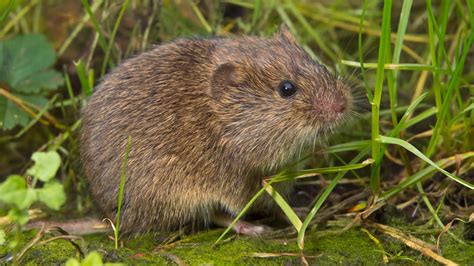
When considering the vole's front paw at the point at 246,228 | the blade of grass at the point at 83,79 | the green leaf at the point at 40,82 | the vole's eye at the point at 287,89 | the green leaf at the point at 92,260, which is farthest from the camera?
the green leaf at the point at 40,82

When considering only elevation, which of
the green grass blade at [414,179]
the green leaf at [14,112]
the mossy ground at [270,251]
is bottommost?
the mossy ground at [270,251]

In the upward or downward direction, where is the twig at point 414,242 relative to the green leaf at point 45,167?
downward

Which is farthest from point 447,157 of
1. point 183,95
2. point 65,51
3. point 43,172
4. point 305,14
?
point 65,51

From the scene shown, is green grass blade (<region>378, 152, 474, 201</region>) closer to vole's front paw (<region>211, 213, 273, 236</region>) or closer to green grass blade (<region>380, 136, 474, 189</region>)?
green grass blade (<region>380, 136, 474, 189</region>)

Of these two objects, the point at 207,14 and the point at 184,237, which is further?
the point at 207,14

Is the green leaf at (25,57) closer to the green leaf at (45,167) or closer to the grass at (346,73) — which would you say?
the grass at (346,73)

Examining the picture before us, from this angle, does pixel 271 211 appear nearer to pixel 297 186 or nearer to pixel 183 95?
pixel 297 186

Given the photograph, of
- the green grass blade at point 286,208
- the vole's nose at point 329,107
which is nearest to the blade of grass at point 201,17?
the vole's nose at point 329,107

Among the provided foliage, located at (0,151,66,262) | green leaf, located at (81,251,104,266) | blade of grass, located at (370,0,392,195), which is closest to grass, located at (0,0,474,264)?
blade of grass, located at (370,0,392,195)
